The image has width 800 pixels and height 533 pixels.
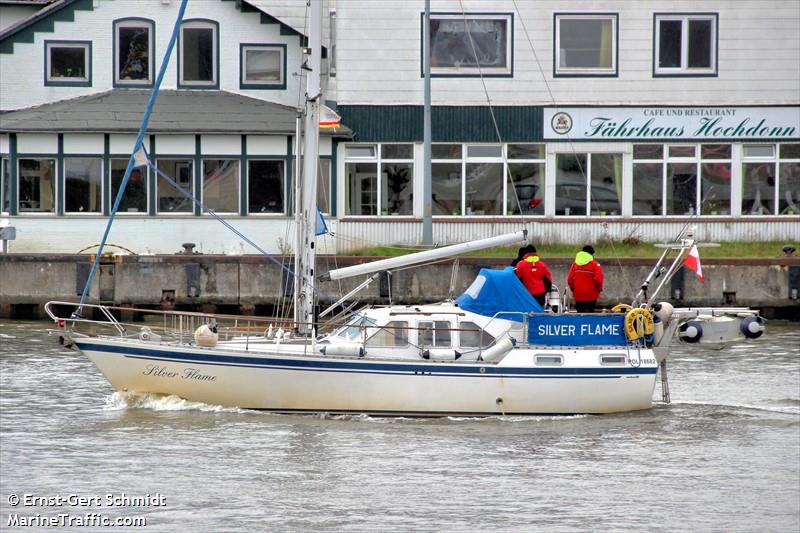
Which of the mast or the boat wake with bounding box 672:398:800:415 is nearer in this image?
the mast

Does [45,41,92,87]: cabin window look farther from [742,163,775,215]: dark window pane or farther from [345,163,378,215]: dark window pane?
[742,163,775,215]: dark window pane

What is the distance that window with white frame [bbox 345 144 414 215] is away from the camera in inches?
1587

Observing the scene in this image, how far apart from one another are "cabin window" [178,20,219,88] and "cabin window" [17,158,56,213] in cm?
480

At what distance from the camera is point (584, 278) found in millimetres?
23484

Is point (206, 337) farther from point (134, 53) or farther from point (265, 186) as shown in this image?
point (134, 53)

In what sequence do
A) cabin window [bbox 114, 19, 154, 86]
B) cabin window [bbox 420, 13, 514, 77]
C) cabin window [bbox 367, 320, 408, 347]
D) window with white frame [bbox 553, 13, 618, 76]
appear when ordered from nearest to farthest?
cabin window [bbox 367, 320, 408, 347], cabin window [bbox 420, 13, 514, 77], window with white frame [bbox 553, 13, 618, 76], cabin window [bbox 114, 19, 154, 86]

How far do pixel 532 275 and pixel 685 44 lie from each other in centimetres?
1938

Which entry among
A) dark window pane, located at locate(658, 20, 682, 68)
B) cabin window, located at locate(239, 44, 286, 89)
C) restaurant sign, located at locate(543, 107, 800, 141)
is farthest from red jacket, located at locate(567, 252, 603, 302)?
cabin window, located at locate(239, 44, 286, 89)

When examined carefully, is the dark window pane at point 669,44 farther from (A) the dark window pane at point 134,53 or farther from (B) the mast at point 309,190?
(B) the mast at point 309,190

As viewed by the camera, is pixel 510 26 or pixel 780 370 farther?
pixel 510 26

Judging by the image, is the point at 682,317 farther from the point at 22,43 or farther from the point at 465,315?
the point at 22,43

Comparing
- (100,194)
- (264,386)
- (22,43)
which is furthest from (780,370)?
(22,43)

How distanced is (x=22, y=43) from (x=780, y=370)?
24098mm

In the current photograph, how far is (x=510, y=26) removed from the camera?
39.8 meters
